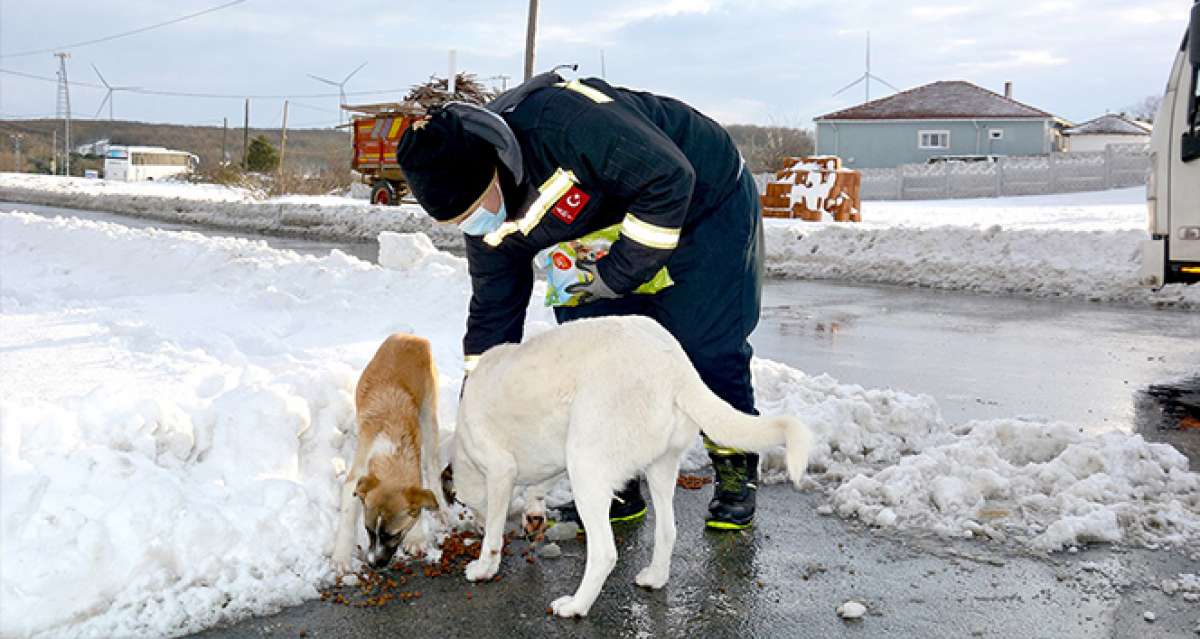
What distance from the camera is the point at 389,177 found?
116 feet

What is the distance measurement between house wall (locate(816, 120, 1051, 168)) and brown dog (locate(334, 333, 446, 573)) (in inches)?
2072

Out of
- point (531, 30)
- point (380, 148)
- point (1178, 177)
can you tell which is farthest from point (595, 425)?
point (380, 148)

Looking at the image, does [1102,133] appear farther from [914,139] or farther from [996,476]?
[996,476]

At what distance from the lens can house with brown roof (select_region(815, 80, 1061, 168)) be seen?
53719 mm

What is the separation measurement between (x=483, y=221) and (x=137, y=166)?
81853mm

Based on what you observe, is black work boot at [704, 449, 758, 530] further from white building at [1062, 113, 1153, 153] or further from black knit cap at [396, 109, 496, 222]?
white building at [1062, 113, 1153, 153]

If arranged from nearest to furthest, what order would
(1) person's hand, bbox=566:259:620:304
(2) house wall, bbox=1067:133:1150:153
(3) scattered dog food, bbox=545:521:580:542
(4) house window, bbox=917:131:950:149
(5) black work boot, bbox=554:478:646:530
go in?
(1) person's hand, bbox=566:259:620:304 < (3) scattered dog food, bbox=545:521:580:542 < (5) black work boot, bbox=554:478:646:530 < (4) house window, bbox=917:131:950:149 < (2) house wall, bbox=1067:133:1150:153

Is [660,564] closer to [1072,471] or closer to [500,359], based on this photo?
[500,359]

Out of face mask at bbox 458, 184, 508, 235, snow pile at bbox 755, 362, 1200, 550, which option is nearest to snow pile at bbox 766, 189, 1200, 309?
snow pile at bbox 755, 362, 1200, 550

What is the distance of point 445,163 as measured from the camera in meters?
4.15

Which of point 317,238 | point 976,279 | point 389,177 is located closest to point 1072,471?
point 976,279

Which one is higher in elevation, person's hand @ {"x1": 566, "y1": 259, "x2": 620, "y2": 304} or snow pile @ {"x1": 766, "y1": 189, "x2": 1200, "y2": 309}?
snow pile @ {"x1": 766, "y1": 189, "x2": 1200, "y2": 309}

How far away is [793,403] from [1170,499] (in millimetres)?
2179

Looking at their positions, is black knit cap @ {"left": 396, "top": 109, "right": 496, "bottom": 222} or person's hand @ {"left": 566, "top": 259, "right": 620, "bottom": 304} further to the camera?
person's hand @ {"left": 566, "top": 259, "right": 620, "bottom": 304}
